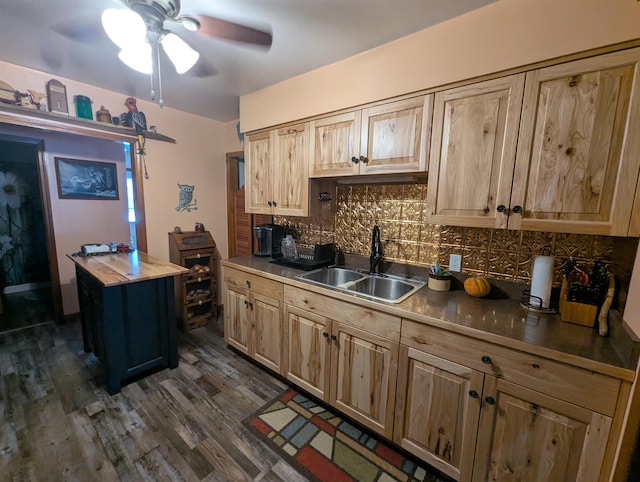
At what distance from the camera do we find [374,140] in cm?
171

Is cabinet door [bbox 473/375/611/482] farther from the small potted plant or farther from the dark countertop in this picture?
the small potted plant

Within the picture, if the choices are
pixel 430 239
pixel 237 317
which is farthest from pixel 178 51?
pixel 237 317

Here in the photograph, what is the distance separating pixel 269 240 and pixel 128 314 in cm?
125

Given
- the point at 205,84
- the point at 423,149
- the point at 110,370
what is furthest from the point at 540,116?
the point at 110,370

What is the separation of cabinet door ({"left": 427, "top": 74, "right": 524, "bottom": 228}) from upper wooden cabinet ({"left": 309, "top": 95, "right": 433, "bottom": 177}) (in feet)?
0.30

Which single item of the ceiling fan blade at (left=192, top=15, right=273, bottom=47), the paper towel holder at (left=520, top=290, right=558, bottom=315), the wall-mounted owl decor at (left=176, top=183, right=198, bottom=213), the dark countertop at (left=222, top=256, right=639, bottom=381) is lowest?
the dark countertop at (left=222, top=256, right=639, bottom=381)

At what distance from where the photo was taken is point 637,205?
106cm

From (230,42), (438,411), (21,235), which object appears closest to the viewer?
(438,411)

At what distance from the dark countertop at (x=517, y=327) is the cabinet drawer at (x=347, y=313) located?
51mm

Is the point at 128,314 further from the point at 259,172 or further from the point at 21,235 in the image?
the point at 21,235

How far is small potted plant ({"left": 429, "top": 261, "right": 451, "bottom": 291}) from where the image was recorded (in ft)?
5.36

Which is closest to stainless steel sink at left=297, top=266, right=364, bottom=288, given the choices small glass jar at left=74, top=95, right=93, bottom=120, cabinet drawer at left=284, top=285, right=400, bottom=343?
cabinet drawer at left=284, top=285, right=400, bottom=343

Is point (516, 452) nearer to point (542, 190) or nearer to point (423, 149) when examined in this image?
point (542, 190)

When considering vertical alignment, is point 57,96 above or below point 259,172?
above
